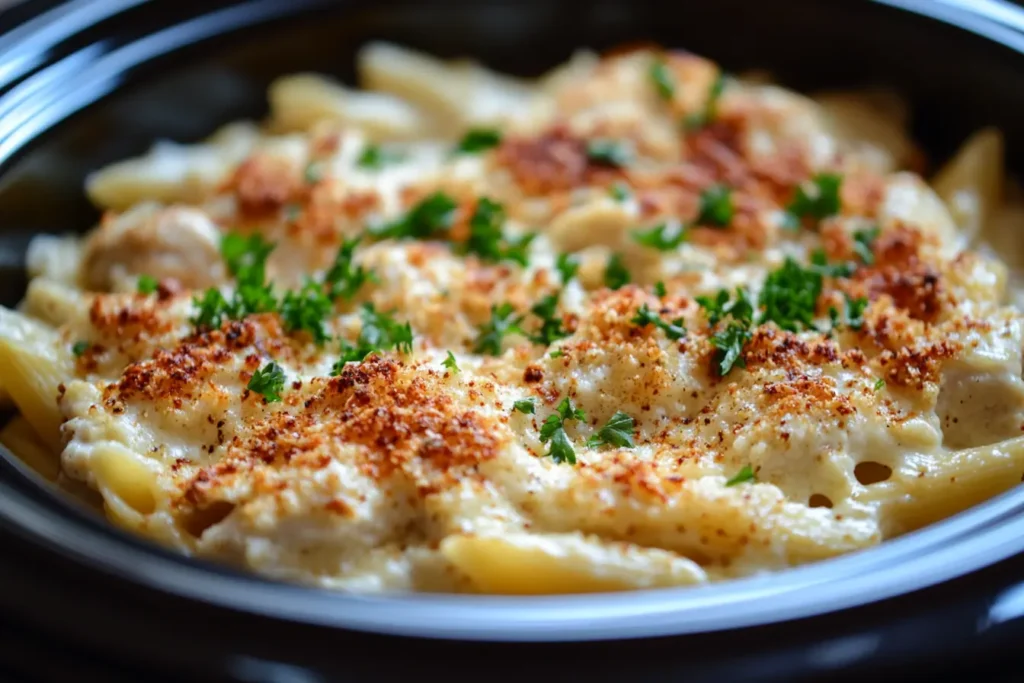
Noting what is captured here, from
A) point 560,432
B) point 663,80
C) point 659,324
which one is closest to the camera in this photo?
point 560,432

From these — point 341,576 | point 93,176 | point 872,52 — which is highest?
point 872,52

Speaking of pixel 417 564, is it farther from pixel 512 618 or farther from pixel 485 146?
pixel 485 146

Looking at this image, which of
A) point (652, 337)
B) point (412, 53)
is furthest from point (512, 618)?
point (412, 53)

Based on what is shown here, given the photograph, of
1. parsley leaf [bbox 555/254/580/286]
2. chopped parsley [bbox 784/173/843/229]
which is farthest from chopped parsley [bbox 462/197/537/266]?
chopped parsley [bbox 784/173/843/229]

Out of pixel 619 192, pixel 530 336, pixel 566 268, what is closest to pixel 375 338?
pixel 530 336

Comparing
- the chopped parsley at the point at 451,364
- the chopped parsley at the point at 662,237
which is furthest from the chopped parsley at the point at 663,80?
the chopped parsley at the point at 451,364

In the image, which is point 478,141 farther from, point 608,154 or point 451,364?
point 451,364

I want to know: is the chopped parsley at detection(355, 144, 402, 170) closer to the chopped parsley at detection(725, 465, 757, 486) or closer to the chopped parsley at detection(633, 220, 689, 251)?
the chopped parsley at detection(633, 220, 689, 251)

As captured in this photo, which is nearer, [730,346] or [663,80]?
[730,346]
